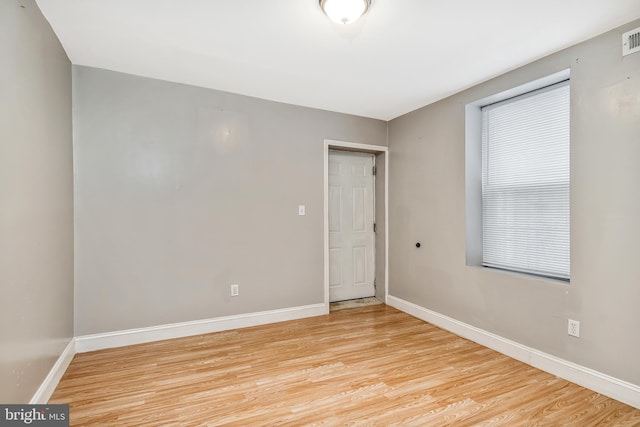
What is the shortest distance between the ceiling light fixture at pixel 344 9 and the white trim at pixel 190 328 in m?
2.92

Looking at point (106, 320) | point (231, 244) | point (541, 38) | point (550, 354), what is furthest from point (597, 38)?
point (106, 320)

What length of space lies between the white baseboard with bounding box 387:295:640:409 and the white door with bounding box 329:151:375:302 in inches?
41.1

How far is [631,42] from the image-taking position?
2049mm

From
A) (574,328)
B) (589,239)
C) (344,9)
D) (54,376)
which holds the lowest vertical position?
(54,376)

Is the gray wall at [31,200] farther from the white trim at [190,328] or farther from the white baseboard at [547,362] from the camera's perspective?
the white baseboard at [547,362]

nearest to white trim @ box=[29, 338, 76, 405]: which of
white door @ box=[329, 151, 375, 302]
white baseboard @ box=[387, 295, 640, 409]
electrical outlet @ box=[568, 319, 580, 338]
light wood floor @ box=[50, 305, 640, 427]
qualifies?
light wood floor @ box=[50, 305, 640, 427]

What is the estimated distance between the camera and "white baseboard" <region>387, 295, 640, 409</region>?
81.4 inches

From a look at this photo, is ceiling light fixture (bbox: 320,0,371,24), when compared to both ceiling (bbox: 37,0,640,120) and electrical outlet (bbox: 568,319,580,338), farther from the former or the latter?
electrical outlet (bbox: 568,319,580,338)

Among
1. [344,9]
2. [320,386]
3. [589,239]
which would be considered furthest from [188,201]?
[589,239]

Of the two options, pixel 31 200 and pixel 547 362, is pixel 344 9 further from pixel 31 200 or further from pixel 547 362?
pixel 547 362

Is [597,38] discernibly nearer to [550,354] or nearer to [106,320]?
[550,354]

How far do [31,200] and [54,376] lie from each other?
126 cm

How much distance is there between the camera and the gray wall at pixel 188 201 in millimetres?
2822

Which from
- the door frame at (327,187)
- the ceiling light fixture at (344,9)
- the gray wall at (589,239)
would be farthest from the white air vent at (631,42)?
the door frame at (327,187)
